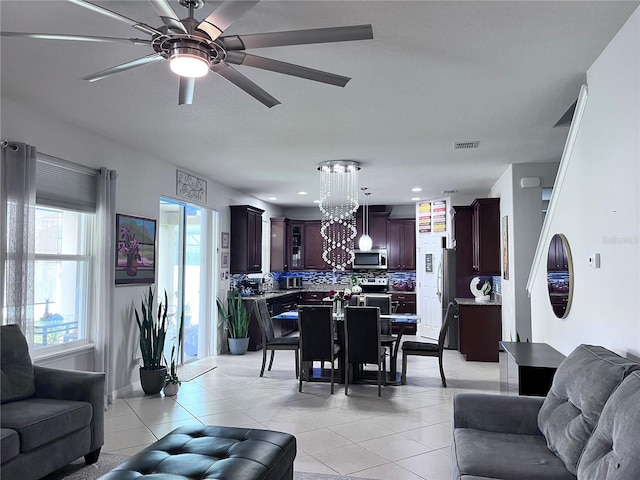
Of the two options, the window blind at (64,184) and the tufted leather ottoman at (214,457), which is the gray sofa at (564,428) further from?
the window blind at (64,184)

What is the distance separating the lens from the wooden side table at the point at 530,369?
3.16 meters

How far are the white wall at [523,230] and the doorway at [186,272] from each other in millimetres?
4299

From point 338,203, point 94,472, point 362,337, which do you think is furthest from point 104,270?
point 338,203

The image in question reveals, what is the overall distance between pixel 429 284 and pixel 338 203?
240 centimetres

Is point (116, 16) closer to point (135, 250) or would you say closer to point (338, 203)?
point (135, 250)

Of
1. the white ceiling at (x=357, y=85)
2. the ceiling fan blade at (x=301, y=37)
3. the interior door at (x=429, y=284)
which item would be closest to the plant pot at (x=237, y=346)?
the white ceiling at (x=357, y=85)

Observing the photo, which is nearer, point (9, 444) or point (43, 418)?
point (9, 444)

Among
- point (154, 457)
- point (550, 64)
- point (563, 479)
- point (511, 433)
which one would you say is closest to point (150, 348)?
point (154, 457)

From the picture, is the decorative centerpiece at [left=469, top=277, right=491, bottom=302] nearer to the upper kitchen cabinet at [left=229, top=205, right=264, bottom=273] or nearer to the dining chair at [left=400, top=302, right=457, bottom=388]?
the dining chair at [left=400, top=302, right=457, bottom=388]

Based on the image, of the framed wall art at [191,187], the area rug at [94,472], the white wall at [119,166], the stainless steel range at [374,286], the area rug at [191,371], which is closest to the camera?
the area rug at [94,472]

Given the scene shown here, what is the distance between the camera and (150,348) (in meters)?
4.95

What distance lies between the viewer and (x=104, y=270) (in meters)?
4.48

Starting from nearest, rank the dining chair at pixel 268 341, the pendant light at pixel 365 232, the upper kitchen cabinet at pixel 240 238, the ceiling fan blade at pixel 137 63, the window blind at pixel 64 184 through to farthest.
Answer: the ceiling fan blade at pixel 137 63 < the window blind at pixel 64 184 < the dining chair at pixel 268 341 < the upper kitchen cabinet at pixel 240 238 < the pendant light at pixel 365 232

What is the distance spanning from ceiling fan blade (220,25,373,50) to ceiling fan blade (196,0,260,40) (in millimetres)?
105
